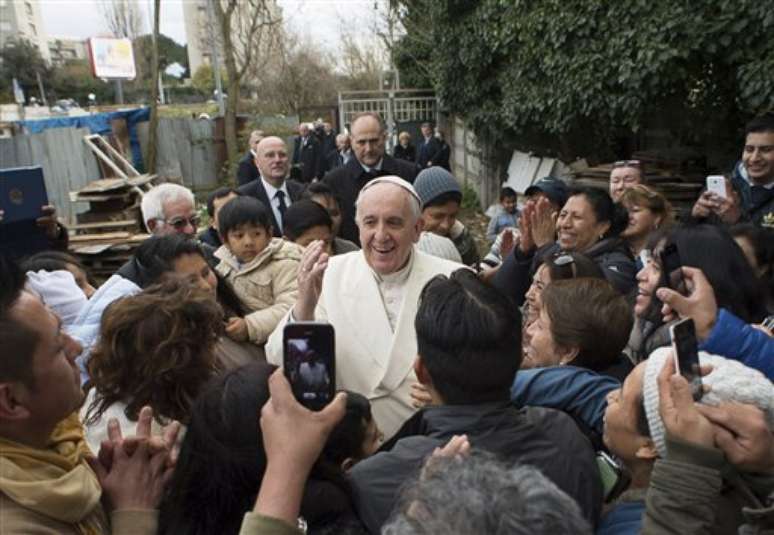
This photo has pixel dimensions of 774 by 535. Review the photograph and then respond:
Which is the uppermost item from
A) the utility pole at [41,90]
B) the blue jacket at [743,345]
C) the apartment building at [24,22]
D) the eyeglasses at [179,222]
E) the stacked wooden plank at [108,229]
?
the apartment building at [24,22]

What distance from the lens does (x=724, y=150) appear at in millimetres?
7062

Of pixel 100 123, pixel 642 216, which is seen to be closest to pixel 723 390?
pixel 642 216

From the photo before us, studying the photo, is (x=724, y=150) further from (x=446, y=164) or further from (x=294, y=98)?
(x=294, y=98)

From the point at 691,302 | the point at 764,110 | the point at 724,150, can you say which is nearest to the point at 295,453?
the point at 691,302

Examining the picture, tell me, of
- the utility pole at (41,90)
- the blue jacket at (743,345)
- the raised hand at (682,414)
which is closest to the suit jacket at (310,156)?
the blue jacket at (743,345)

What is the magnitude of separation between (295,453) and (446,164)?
40.7ft

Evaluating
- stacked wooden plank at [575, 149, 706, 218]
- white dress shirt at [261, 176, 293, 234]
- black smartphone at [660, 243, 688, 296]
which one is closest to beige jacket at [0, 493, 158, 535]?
black smartphone at [660, 243, 688, 296]

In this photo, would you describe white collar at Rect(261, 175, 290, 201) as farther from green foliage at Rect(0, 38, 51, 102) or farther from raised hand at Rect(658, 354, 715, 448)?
green foliage at Rect(0, 38, 51, 102)

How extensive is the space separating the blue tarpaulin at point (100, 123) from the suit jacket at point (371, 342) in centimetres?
1386

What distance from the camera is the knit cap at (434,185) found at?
12.1ft

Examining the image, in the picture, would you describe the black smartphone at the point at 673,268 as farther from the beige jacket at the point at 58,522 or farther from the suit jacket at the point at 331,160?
the suit jacket at the point at 331,160

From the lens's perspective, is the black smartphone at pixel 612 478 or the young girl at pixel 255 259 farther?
the young girl at pixel 255 259

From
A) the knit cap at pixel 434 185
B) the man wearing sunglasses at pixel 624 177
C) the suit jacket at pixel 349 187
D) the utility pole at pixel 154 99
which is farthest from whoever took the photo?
the utility pole at pixel 154 99

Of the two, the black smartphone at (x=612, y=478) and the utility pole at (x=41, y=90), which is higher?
the utility pole at (x=41, y=90)
